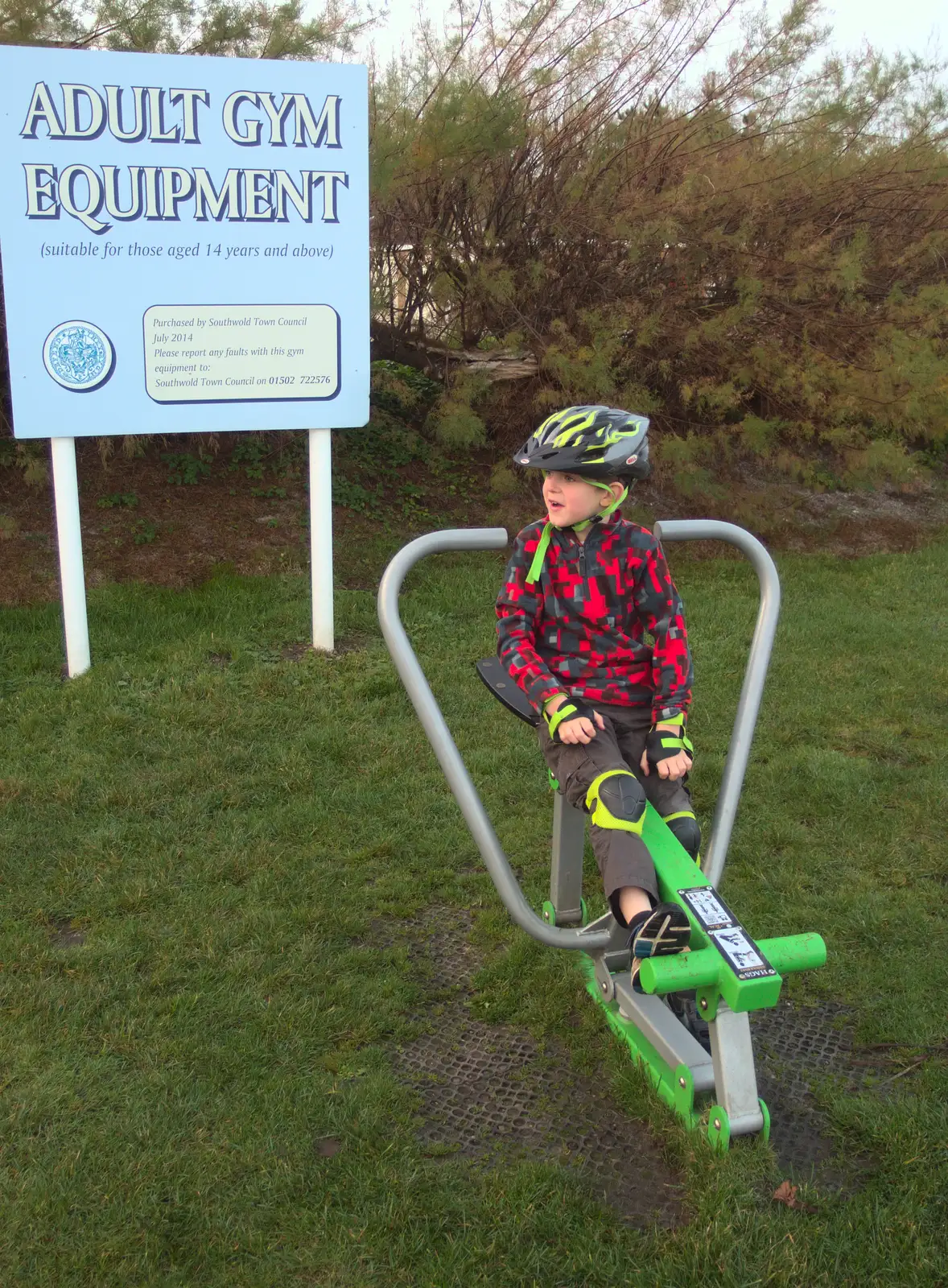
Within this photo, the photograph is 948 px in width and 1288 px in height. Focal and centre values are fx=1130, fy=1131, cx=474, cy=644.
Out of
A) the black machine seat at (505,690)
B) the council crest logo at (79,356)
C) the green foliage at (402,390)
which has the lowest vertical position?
the black machine seat at (505,690)

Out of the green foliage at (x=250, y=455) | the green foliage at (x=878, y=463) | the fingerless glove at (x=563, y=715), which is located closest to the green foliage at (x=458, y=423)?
the green foliage at (x=250, y=455)

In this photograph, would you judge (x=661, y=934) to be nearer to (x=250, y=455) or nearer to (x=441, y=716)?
(x=441, y=716)

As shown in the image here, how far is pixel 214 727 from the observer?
181 inches

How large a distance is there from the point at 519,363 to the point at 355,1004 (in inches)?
193

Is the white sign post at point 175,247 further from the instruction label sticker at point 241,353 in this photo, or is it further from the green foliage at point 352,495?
the green foliage at point 352,495

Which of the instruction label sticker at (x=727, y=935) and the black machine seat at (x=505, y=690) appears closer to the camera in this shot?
the instruction label sticker at (x=727, y=935)

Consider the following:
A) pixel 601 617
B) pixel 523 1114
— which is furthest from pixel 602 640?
pixel 523 1114

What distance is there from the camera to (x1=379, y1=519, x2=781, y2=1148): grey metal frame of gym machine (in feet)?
7.61

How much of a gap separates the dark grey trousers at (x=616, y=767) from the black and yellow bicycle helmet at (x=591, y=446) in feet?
1.85

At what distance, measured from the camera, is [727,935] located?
230cm

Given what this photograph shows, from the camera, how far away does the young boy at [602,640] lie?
249 centimetres

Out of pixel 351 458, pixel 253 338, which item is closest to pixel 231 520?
pixel 351 458

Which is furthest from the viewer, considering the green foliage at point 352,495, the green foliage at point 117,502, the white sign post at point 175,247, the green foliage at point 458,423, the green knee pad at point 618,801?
the green foliage at point 352,495

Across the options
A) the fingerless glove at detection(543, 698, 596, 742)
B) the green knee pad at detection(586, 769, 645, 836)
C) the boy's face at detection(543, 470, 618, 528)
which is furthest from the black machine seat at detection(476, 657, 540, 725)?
the boy's face at detection(543, 470, 618, 528)
